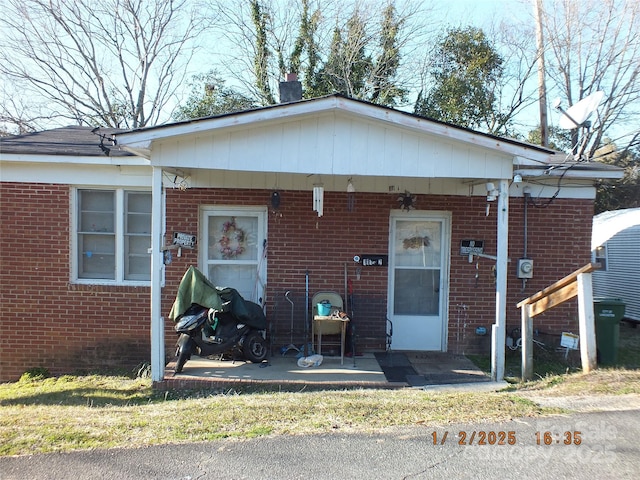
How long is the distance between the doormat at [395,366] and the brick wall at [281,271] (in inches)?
10.8

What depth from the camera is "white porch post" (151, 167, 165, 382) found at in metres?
5.51

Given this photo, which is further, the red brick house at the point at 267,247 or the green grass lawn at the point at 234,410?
the red brick house at the point at 267,247

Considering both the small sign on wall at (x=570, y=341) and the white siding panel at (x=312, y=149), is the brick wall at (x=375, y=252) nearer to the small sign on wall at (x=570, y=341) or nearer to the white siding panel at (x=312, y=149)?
the small sign on wall at (x=570, y=341)

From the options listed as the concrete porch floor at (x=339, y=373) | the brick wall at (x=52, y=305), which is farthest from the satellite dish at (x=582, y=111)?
the brick wall at (x=52, y=305)

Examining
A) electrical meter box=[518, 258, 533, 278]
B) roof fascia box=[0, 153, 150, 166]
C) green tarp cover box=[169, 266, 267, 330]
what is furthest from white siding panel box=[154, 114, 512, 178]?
electrical meter box=[518, 258, 533, 278]

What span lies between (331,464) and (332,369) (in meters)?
2.83

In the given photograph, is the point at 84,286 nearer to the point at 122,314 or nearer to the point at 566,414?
the point at 122,314

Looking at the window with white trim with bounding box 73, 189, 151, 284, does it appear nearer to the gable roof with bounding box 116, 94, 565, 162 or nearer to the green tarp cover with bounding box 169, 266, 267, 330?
the green tarp cover with bounding box 169, 266, 267, 330

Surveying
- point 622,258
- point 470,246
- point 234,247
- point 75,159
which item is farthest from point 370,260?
point 622,258

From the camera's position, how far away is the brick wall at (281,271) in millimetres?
6859

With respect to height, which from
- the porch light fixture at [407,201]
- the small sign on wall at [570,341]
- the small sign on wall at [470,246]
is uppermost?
the porch light fixture at [407,201]

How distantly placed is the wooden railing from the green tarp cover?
3546 mm

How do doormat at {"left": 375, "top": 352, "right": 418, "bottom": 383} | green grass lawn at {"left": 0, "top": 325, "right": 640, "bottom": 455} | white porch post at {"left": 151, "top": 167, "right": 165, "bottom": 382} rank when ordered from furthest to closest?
1. doormat at {"left": 375, "top": 352, "right": 418, "bottom": 383}
2. white porch post at {"left": 151, "top": 167, "right": 165, "bottom": 382}
3. green grass lawn at {"left": 0, "top": 325, "right": 640, "bottom": 455}

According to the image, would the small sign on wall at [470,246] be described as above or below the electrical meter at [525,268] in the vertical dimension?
above
